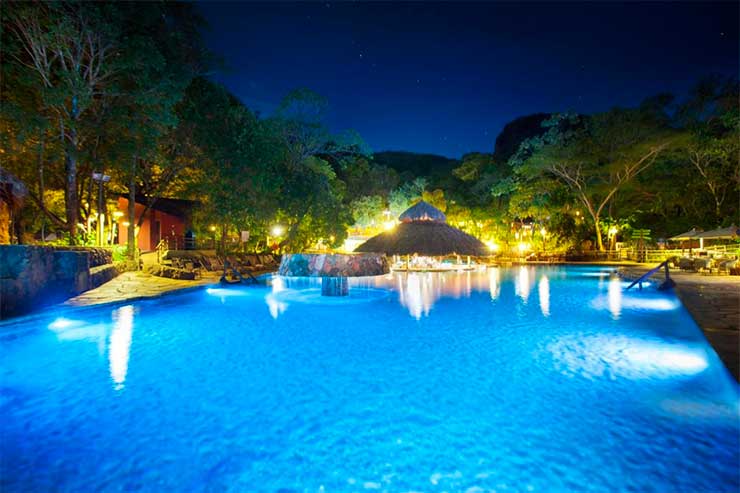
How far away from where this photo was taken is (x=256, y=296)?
43.8 ft

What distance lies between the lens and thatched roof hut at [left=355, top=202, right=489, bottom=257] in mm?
14438

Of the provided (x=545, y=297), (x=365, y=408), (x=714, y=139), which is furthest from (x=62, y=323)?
(x=714, y=139)

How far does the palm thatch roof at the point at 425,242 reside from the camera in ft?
47.3

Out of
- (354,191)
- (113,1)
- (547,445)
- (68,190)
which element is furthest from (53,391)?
(354,191)

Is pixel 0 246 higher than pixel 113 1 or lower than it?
lower

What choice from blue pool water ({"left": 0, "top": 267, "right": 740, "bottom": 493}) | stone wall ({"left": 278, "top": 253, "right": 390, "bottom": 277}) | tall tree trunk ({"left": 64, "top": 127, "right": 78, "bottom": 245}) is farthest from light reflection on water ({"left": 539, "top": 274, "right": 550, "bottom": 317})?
tall tree trunk ({"left": 64, "top": 127, "right": 78, "bottom": 245})

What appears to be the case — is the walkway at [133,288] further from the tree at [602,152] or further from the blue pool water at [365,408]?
the tree at [602,152]

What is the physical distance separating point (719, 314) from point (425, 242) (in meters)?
8.63

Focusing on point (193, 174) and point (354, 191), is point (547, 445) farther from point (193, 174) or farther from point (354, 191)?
point (354, 191)

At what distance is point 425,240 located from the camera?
1466 cm

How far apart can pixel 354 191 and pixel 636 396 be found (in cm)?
4235

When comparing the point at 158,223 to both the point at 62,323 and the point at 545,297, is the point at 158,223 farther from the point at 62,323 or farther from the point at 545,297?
the point at 545,297

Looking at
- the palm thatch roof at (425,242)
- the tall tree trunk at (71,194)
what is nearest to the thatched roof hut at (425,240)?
the palm thatch roof at (425,242)

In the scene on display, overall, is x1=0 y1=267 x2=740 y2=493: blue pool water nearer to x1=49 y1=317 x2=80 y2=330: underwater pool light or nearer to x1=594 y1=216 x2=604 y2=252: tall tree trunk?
x1=49 y1=317 x2=80 y2=330: underwater pool light
